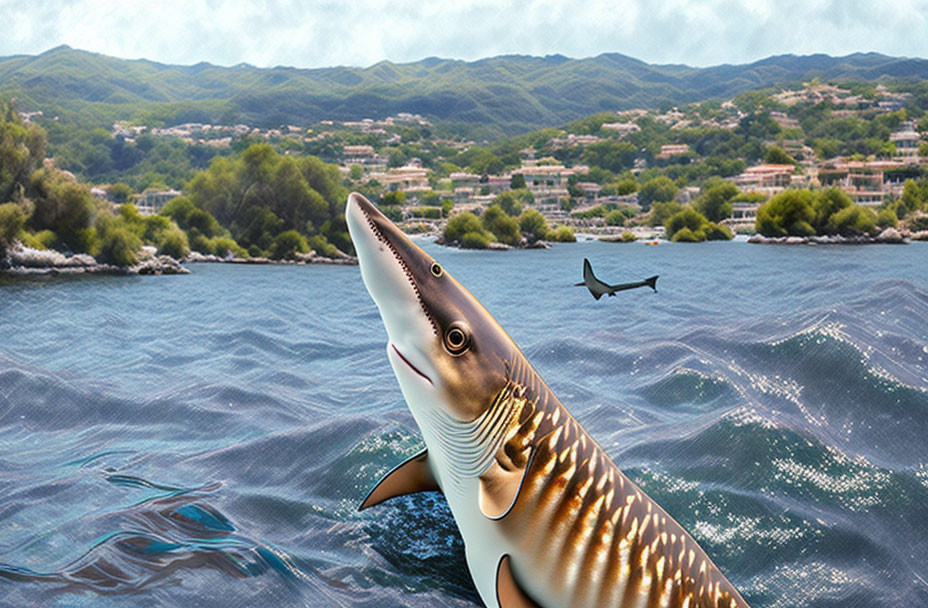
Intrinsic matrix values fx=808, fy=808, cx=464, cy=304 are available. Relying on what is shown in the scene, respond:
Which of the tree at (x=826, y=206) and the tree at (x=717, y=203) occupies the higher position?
the tree at (x=826, y=206)

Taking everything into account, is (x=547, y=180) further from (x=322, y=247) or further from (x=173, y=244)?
(x=173, y=244)

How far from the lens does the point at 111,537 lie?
1989mm

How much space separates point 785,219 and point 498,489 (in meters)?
13.4

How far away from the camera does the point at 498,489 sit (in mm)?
→ 1243

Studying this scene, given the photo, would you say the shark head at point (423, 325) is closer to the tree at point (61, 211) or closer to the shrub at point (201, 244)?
the tree at point (61, 211)

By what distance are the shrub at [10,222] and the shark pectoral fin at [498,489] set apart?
27.1 feet

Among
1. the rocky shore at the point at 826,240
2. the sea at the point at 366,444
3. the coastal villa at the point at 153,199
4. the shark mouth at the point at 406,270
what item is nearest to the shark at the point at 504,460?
the shark mouth at the point at 406,270

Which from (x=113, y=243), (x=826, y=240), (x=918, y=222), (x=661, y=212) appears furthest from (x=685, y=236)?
(x=113, y=243)

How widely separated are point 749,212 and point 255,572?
17255 millimetres

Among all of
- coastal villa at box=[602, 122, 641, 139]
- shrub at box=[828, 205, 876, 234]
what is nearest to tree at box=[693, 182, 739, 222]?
shrub at box=[828, 205, 876, 234]

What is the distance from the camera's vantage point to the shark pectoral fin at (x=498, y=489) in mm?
1232

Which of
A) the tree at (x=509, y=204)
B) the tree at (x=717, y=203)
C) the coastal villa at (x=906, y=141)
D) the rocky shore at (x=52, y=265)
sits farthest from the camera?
the coastal villa at (x=906, y=141)

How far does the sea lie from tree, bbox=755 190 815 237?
780 cm

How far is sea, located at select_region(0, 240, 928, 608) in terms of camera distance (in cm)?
190
